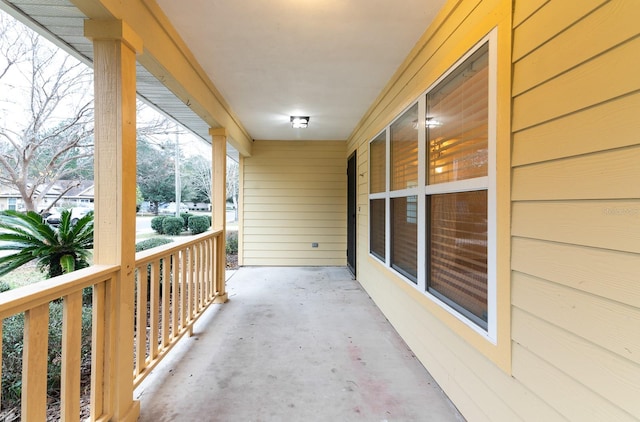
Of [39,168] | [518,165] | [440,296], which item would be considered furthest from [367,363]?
[39,168]

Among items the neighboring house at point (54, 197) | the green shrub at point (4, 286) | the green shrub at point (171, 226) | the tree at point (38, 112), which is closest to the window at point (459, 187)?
the neighboring house at point (54, 197)

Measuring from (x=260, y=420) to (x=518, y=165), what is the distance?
6.23 feet

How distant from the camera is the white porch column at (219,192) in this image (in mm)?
3656

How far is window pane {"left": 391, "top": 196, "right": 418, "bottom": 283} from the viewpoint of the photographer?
2.45 meters

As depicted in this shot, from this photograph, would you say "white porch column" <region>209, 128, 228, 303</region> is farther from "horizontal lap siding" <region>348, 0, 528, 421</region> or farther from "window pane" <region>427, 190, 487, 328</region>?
"window pane" <region>427, 190, 487, 328</region>

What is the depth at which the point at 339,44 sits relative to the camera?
2285mm

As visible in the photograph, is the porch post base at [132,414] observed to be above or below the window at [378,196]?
below

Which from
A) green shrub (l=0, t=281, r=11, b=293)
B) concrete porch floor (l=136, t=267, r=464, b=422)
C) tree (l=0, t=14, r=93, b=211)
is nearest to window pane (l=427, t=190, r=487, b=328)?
concrete porch floor (l=136, t=267, r=464, b=422)

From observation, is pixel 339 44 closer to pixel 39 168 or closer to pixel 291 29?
pixel 291 29

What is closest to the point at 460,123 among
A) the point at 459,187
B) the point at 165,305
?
the point at 459,187

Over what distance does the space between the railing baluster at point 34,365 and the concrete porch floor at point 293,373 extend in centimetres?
73

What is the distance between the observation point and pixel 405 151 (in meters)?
2.67

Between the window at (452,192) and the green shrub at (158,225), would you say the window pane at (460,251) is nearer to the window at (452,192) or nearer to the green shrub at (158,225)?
the window at (452,192)

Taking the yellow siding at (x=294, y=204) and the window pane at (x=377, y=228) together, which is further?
the yellow siding at (x=294, y=204)
